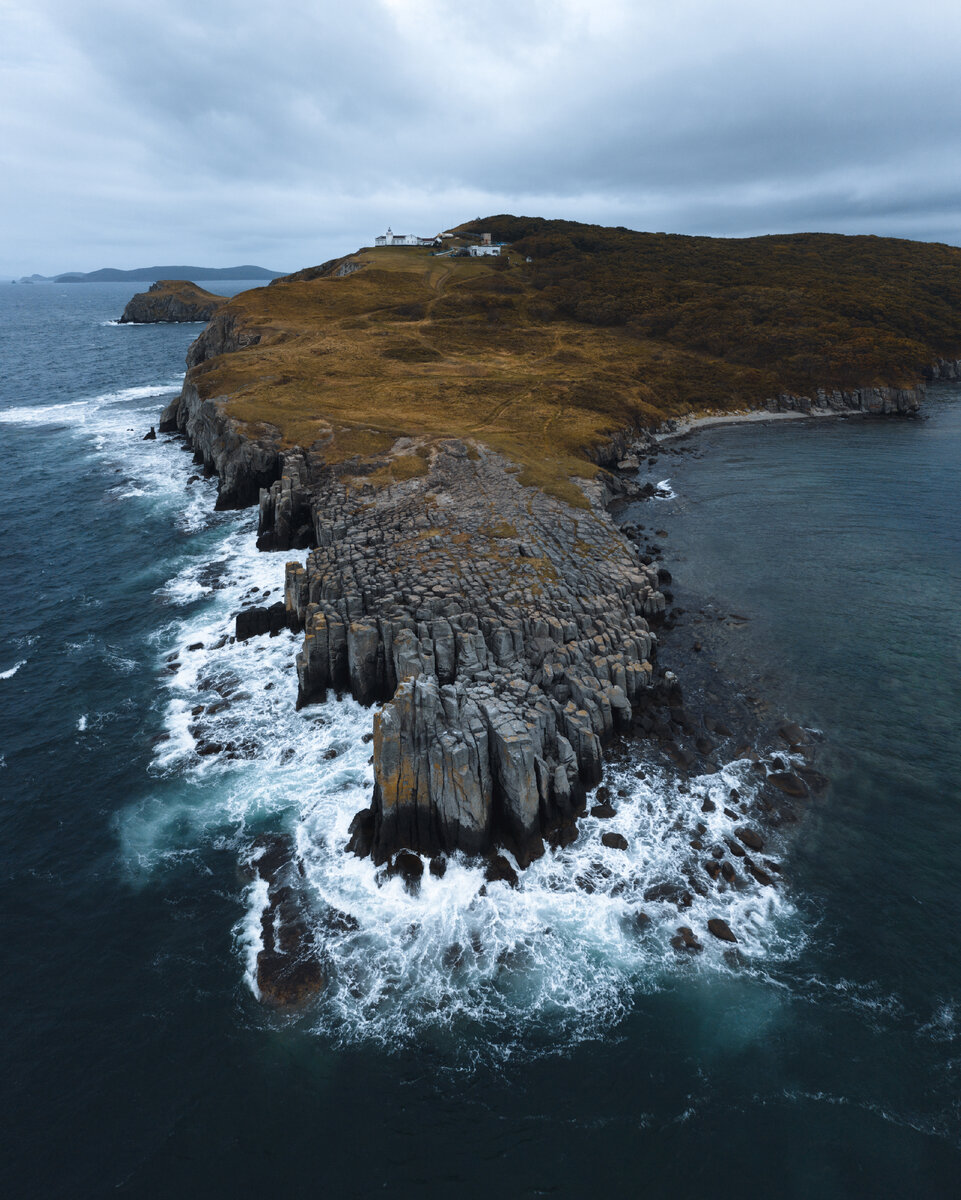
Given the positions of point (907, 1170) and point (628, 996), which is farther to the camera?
point (628, 996)

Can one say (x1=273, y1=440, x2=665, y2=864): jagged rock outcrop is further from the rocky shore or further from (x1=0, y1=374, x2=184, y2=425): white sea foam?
(x1=0, y1=374, x2=184, y2=425): white sea foam

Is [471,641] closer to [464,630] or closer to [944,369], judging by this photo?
[464,630]

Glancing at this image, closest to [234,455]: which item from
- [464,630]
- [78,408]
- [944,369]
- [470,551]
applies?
[470,551]

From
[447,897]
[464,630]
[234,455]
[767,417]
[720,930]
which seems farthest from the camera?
[767,417]

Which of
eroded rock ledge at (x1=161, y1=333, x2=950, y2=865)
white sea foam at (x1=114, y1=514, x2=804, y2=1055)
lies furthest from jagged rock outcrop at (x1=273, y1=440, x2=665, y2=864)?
white sea foam at (x1=114, y1=514, x2=804, y2=1055)

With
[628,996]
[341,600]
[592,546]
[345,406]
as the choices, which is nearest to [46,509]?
[345,406]

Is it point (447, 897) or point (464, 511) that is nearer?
point (447, 897)

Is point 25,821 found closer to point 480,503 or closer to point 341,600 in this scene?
point 341,600
